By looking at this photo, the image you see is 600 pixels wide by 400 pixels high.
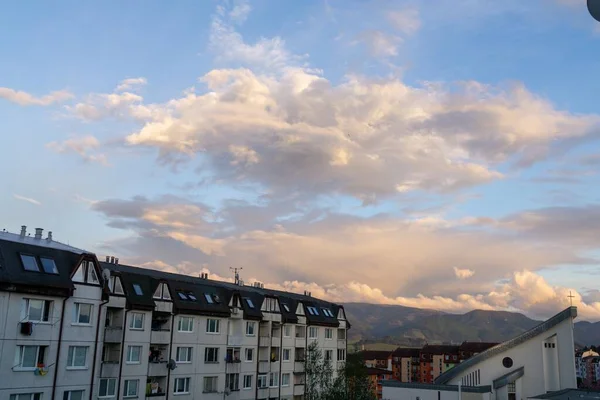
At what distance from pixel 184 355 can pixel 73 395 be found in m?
14.7

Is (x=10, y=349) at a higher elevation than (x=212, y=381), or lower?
higher

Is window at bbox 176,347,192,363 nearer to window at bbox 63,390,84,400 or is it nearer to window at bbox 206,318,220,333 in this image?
window at bbox 206,318,220,333

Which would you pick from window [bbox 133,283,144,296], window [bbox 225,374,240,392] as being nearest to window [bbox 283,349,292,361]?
window [bbox 225,374,240,392]

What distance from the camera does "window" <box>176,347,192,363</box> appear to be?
5719 cm

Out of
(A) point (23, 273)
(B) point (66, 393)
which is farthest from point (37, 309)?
(B) point (66, 393)

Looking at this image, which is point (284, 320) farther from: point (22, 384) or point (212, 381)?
point (22, 384)

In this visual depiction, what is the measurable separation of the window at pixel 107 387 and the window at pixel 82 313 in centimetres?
552

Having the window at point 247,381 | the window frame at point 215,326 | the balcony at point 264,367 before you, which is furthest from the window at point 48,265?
the balcony at point 264,367

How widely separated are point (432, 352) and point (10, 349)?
17044 cm

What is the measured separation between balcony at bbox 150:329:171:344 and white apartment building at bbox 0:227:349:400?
101 mm

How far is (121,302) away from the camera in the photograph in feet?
164

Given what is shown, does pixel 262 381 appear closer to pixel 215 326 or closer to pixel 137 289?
pixel 215 326

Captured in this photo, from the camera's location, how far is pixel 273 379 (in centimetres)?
7056

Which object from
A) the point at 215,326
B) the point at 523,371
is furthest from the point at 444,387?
the point at 215,326
